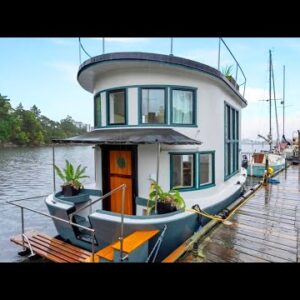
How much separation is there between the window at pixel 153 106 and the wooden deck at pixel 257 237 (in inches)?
117

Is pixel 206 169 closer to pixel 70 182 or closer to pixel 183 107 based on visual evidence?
pixel 183 107

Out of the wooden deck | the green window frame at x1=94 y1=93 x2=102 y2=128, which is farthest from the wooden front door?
the wooden deck

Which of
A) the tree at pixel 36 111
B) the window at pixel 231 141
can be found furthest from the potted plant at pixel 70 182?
the tree at pixel 36 111

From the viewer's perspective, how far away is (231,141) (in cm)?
925

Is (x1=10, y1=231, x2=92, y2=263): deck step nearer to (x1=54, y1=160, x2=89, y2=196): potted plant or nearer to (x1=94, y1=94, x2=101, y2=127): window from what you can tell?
(x1=54, y1=160, x2=89, y2=196): potted plant

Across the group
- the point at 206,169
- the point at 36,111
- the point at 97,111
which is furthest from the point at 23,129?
the point at 206,169

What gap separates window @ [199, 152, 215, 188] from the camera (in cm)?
688

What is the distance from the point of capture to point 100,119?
7.27 meters

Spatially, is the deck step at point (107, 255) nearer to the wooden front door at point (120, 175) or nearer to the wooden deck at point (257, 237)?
the wooden deck at point (257, 237)

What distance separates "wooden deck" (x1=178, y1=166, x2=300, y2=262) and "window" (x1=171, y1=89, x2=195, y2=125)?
2775mm

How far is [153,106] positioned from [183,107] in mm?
822
